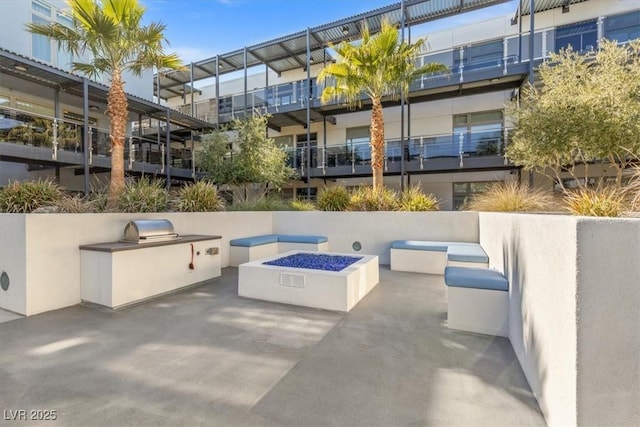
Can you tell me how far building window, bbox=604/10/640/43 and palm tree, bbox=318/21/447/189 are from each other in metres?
6.31

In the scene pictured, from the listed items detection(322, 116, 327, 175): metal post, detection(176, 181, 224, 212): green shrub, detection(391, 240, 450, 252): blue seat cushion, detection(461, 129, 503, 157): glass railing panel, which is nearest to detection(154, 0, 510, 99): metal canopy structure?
detection(322, 116, 327, 175): metal post

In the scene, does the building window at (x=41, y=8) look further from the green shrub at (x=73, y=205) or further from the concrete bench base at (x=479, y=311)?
the concrete bench base at (x=479, y=311)

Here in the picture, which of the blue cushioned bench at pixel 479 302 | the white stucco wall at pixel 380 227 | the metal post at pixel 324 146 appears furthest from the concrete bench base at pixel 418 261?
the metal post at pixel 324 146

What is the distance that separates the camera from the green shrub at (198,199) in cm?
691

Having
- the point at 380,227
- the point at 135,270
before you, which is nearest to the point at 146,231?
the point at 135,270

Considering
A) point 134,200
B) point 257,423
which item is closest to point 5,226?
point 134,200

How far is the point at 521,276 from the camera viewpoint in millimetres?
2838

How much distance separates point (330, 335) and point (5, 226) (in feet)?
15.7

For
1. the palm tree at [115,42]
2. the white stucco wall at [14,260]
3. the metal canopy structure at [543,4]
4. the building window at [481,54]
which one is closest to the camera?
the white stucco wall at [14,260]

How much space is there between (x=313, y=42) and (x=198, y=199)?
10.2 m

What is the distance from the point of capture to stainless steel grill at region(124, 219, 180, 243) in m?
4.92

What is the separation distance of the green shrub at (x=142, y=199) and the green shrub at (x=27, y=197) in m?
0.97

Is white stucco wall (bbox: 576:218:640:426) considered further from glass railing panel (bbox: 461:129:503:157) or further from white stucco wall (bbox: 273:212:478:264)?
glass railing panel (bbox: 461:129:503:157)

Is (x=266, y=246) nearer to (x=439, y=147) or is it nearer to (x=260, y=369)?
(x=260, y=369)
